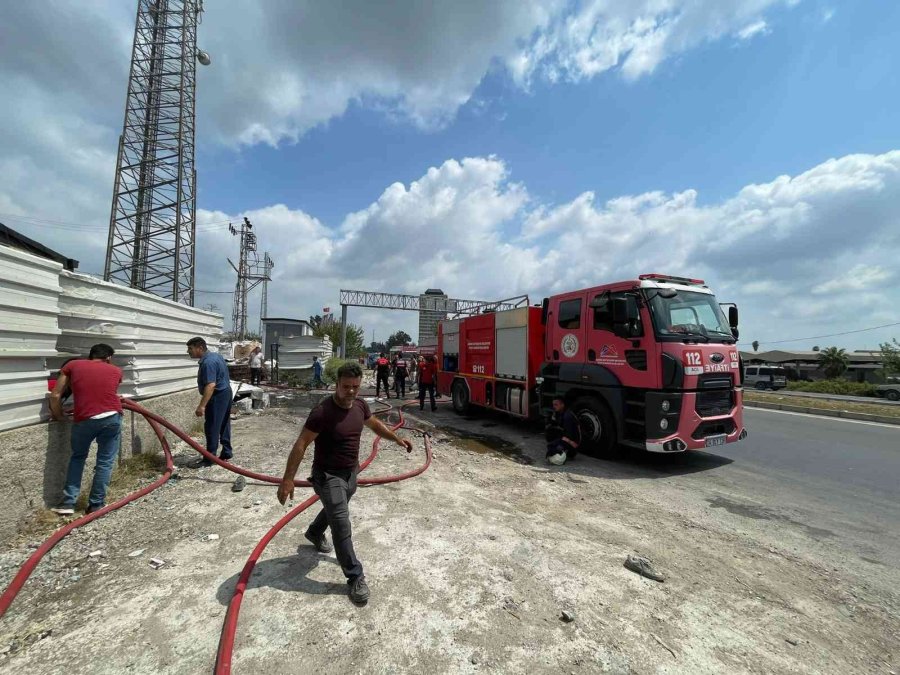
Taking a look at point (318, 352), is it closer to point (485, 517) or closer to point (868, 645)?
point (485, 517)

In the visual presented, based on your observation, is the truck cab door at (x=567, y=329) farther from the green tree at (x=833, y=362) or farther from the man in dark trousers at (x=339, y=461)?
the green tree at (x=833, y=362)

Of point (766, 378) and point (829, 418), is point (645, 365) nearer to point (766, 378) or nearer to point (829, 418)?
point (829, 418)

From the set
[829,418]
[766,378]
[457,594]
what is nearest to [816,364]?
[766,378]

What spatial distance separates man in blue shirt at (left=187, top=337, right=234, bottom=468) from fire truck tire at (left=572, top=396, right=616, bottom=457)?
17.7 feet

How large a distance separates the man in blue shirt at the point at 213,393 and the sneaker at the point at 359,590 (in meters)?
3.57

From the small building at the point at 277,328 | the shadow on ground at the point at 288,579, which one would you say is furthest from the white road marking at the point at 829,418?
the small building at the point at 277,328

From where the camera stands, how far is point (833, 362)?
5053cm

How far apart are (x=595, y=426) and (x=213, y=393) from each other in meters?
5.67

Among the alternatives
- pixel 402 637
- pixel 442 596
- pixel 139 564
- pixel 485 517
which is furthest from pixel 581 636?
pixel 139 564

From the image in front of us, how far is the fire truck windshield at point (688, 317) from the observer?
229 inches

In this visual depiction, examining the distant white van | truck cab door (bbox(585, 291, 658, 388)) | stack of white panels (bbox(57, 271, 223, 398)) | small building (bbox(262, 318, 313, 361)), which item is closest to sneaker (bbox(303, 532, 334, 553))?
stack of white panels (bbox(57, 271, 223, 398))

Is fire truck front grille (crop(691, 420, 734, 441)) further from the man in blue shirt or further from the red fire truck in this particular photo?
the man in blue shirt

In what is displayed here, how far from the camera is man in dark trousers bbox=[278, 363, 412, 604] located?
2.67m

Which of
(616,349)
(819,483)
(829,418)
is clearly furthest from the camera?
(829,418)
